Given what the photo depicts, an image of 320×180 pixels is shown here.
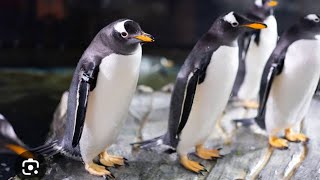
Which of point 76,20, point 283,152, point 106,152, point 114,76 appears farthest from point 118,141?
→ point 76,20

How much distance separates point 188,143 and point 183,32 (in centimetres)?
300

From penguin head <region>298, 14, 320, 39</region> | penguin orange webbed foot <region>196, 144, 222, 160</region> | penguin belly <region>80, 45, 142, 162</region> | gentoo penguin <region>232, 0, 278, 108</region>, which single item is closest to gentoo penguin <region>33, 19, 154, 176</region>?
penguin belly <region>80, 45, 142, 162</region>

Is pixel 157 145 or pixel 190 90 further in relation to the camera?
pixel 157 145

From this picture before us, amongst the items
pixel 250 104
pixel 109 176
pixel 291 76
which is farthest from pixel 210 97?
pixel 250 104

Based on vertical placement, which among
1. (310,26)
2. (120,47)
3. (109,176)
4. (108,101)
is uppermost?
(310,26)

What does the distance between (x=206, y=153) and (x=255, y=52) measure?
2.86 ft

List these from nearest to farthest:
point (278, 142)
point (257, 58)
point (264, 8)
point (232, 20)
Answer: point (232, 20) < point (278, 142) < point (264, 8) < point (257, 58)

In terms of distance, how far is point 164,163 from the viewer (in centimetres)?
223

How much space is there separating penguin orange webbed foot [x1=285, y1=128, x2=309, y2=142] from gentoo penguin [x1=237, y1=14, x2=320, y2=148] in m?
0.06

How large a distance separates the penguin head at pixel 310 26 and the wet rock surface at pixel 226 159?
0.54 m

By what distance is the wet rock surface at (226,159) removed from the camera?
2.12m

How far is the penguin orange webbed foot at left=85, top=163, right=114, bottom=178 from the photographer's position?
206 centimetres

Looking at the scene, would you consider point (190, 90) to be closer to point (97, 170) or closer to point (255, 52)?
point (97, 170)
